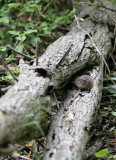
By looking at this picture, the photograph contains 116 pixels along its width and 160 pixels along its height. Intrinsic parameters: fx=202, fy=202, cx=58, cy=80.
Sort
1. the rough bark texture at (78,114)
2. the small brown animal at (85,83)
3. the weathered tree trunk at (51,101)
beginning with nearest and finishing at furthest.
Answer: the weathered tree trunk at (51,101)
the rough bark texture at (78,114)
the small brown animal at (85,83)

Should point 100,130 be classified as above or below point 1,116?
below

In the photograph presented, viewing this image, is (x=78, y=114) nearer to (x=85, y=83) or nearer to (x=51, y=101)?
(x=51, y=101)

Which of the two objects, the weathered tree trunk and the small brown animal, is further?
the small brown animal

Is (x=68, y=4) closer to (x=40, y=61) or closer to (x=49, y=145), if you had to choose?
(x=40, y=61)

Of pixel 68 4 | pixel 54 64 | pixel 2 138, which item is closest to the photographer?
pixel 2 138

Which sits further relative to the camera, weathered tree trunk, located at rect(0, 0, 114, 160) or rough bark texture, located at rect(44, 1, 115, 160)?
rough bark texture, located at rect(44, 1, 115, 160)

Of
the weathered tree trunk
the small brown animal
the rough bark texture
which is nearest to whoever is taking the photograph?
the weathered tree trunk

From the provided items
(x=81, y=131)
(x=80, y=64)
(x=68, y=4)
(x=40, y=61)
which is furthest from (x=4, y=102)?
(x=68, y=4)

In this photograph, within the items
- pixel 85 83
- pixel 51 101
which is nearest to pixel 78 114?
pixel 51 101

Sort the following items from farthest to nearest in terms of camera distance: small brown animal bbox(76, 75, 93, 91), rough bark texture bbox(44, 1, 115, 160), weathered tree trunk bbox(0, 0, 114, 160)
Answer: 1. small brown animal bbox(76, 75, 93, 91)
2. rough bark texture bbox(44, 1, 115, 160)
3. weathered tree trunk bbox(0, 0, 114, 160)
